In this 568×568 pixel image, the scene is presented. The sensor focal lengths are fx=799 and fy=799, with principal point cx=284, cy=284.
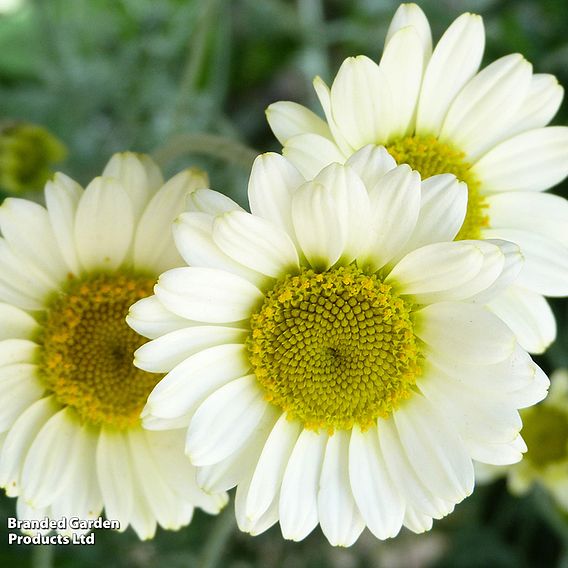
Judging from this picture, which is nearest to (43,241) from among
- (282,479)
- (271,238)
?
(271,238)

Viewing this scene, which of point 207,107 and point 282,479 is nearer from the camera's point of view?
point 282,479

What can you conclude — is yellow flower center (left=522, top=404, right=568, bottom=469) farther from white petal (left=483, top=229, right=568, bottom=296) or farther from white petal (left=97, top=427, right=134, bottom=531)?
white petal (left=97, top=427, right=134, bottom=531)

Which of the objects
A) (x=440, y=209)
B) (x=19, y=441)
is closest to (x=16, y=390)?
(x=19, y=441)

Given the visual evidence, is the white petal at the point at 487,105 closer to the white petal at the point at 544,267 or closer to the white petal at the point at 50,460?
the white petal at the point at 544,267

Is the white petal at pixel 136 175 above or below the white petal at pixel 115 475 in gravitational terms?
above

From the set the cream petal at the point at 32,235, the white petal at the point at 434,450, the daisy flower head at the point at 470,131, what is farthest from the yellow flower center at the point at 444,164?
the cream petal at the point at 32,235

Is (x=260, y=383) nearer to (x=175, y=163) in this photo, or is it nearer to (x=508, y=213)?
(x=508, y=213)

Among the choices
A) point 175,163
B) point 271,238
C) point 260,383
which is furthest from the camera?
point 175,163
